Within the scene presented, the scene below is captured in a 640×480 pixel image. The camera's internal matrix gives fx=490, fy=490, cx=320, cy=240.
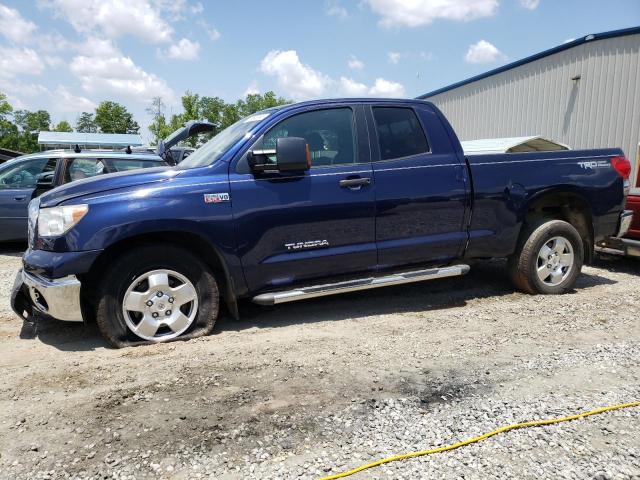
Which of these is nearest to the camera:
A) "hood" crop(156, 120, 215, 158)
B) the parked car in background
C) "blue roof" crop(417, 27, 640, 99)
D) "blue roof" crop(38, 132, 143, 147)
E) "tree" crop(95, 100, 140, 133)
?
the parked car in background

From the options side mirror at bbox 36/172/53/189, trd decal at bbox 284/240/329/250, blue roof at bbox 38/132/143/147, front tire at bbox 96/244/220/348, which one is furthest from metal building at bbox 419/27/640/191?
blue roof at bbox 38/132/143/147

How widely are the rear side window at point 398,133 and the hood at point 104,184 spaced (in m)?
1.84

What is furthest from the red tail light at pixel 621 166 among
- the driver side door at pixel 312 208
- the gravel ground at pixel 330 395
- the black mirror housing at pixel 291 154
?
the black mirror housing at pixel 291 154

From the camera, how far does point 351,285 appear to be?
4254 mm

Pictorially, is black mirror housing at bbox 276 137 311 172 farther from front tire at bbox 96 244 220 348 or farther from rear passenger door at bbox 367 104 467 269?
front tire at bbox 96 244 220 348

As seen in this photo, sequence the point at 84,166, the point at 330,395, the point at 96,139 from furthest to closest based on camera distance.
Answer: the point at 96,139 → the point at 84,166 → the point at 330,395

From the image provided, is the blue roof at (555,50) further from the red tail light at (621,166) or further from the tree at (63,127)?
the tree at (63,127)

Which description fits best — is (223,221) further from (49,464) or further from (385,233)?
(49,464)

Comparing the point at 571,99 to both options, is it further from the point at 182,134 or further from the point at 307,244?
the point at 307,244

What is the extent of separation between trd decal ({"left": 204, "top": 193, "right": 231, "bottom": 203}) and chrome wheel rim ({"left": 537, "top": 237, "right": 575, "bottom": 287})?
3290mm

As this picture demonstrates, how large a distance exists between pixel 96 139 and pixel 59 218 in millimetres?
39574

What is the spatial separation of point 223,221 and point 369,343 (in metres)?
1.50

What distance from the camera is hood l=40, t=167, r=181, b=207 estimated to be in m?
3.68

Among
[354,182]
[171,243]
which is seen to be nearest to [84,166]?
[171,243]
